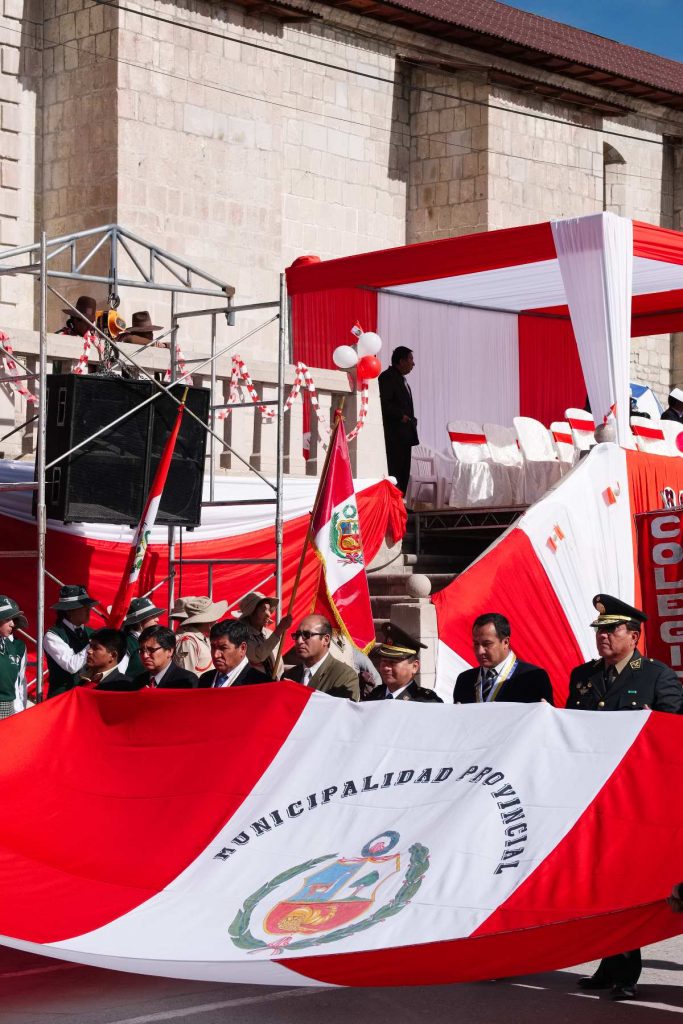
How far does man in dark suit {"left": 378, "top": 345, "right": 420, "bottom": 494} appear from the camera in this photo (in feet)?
54.5

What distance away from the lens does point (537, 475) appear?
50.9 feet

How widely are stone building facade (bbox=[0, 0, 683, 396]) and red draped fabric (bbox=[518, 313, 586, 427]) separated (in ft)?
14.0

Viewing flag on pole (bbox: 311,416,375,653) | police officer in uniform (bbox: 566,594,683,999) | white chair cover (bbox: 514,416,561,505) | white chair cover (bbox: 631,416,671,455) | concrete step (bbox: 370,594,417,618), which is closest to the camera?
police officer in uniform (bbox: 566,594,683,999)

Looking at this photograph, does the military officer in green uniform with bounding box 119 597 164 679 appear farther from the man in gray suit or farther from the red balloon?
the red balloon

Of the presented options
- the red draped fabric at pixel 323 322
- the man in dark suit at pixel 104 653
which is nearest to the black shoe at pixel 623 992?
the man in dark suit at pixel 104 653

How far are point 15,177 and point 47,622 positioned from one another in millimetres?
11586

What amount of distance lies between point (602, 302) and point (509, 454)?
329cm

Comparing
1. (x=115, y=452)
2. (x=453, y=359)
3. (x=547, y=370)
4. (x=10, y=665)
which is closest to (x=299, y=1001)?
(x=10, y=665)

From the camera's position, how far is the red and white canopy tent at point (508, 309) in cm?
1435

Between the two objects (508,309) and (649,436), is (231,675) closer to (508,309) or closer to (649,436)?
(649,436)

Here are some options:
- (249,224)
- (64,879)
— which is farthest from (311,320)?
(64,879)

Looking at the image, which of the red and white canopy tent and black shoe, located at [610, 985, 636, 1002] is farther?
the red and white canopy tent

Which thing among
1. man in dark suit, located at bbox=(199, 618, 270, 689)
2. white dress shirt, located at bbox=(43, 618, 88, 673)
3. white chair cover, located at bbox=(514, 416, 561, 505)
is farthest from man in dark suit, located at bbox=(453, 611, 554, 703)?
white chair cover, located at bbox=(514, 416, 561, 505)

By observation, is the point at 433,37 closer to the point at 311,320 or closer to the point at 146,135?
the point at 146,135
